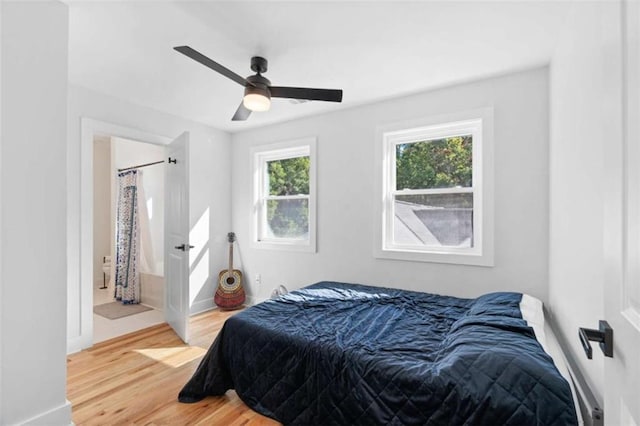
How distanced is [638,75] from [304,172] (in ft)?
10.9

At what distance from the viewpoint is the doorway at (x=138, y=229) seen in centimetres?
412

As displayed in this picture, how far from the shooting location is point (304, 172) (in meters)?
3.84

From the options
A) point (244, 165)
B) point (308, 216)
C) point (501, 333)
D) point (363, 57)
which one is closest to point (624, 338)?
point (501, 333)

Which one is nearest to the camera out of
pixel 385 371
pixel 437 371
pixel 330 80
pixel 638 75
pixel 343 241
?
pixel 638 75

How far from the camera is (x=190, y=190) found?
3857 mm

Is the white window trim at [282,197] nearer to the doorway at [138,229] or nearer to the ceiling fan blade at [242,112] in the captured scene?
the ceiling fan blade at [242,112]

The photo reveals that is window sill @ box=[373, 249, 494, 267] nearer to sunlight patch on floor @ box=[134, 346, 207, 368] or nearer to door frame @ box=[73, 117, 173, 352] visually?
sunlight patch on floor @ box=[134, 346, 207, 368]

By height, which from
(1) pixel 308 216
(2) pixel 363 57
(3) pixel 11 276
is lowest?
(3) pixel 11 276

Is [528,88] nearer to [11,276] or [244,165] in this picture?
[244,165]

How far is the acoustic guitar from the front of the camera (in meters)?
4.00

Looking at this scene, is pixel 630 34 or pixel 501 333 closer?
pixel 630 34

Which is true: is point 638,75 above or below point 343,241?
above

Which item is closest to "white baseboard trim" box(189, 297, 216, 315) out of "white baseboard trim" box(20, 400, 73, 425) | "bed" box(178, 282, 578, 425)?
"bed" box(178, 282, 578, 425)

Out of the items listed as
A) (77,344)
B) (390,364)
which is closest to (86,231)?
(77,344)
